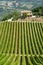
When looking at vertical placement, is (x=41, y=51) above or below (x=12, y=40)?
below

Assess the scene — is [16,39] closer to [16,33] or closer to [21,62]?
[16,33]

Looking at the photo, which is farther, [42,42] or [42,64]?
[42,42]

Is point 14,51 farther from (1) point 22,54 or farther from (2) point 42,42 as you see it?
(2) point 42,42

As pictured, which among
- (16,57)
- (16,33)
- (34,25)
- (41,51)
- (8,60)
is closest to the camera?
(8,60)

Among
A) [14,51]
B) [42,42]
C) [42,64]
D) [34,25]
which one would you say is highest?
[34,25]

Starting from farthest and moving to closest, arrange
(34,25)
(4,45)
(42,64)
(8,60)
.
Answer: (34,25)
(4,45)
(8,60)
(42,64)

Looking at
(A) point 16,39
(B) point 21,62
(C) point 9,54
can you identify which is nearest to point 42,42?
(A) point 16,39
